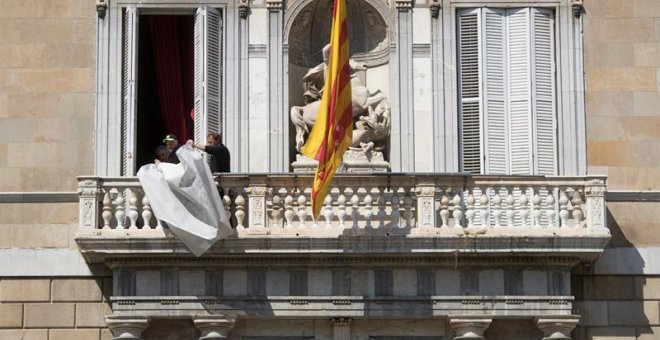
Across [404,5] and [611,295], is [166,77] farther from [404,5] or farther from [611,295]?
[611,295]

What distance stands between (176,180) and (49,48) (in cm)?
358

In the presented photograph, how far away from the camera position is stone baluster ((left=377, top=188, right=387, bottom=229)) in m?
36.9

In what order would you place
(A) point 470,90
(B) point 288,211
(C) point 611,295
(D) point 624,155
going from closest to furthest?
1. (B) point 288,211
2. (C) point 611,295
3. (D) point 624,155
4. (A) point 470,90

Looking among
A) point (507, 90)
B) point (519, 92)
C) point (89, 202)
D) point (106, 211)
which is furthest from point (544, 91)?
point (89, 202)

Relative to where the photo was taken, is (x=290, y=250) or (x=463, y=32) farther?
(x=463, y=32)

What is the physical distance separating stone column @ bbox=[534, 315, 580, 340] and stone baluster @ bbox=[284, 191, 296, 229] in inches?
157

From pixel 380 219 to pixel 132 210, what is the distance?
3769 mm

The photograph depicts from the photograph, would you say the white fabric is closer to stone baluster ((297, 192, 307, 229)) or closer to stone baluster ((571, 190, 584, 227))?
stone baluster ((297, 192, 307, 229))

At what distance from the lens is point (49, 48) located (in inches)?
1515

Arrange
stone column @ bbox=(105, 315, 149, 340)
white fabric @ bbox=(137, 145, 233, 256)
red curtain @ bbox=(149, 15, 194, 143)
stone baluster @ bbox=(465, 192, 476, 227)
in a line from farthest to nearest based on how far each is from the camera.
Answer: red curtain @ bbox=(149, 15, 194, 143), stone baluster @ bbox=(465, 192, 476, 227), stone column @ bbox=(105, 315, 149, 340), white fabric @ bbox=(137, 145, 233, 256)

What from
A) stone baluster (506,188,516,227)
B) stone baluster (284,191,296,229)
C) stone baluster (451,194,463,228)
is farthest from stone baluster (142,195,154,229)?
stone baluster (506,188,516,227)

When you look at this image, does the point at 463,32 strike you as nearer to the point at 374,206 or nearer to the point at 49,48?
the point at 374,206

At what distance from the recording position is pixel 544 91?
38625 mm

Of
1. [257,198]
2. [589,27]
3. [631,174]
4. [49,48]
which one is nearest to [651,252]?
[631,174]
